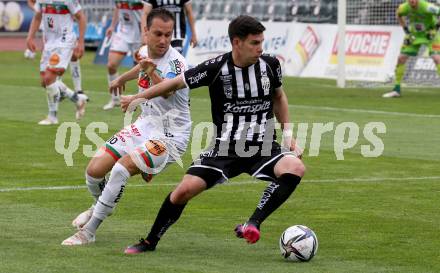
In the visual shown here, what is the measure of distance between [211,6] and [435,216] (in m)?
25.0

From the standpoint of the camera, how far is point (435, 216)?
34.8 feet

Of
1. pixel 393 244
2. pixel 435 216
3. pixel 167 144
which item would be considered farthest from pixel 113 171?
pixel 435 216

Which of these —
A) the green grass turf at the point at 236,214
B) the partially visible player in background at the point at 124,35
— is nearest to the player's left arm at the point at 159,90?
the green grass turf at the point at 236,214

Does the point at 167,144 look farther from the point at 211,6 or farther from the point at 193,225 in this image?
the point at 211,6

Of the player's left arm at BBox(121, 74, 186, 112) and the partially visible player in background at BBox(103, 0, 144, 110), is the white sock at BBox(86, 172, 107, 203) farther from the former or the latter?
the partially visible player in background at BBox(103, 0, 144, 110)

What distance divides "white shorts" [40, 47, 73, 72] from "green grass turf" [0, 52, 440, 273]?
1077 mm

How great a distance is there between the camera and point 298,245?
8594 millimetres

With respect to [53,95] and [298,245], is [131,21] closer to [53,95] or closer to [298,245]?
[53,95]

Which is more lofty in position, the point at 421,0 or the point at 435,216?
the point at 435,216

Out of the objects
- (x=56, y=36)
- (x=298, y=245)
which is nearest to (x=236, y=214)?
(x=298, y=245)

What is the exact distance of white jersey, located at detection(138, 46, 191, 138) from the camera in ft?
31.4

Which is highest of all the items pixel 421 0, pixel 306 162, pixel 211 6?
pixel 306 162

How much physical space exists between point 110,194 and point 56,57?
9782 millimetres

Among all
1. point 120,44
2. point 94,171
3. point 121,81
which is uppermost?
point 121,81
